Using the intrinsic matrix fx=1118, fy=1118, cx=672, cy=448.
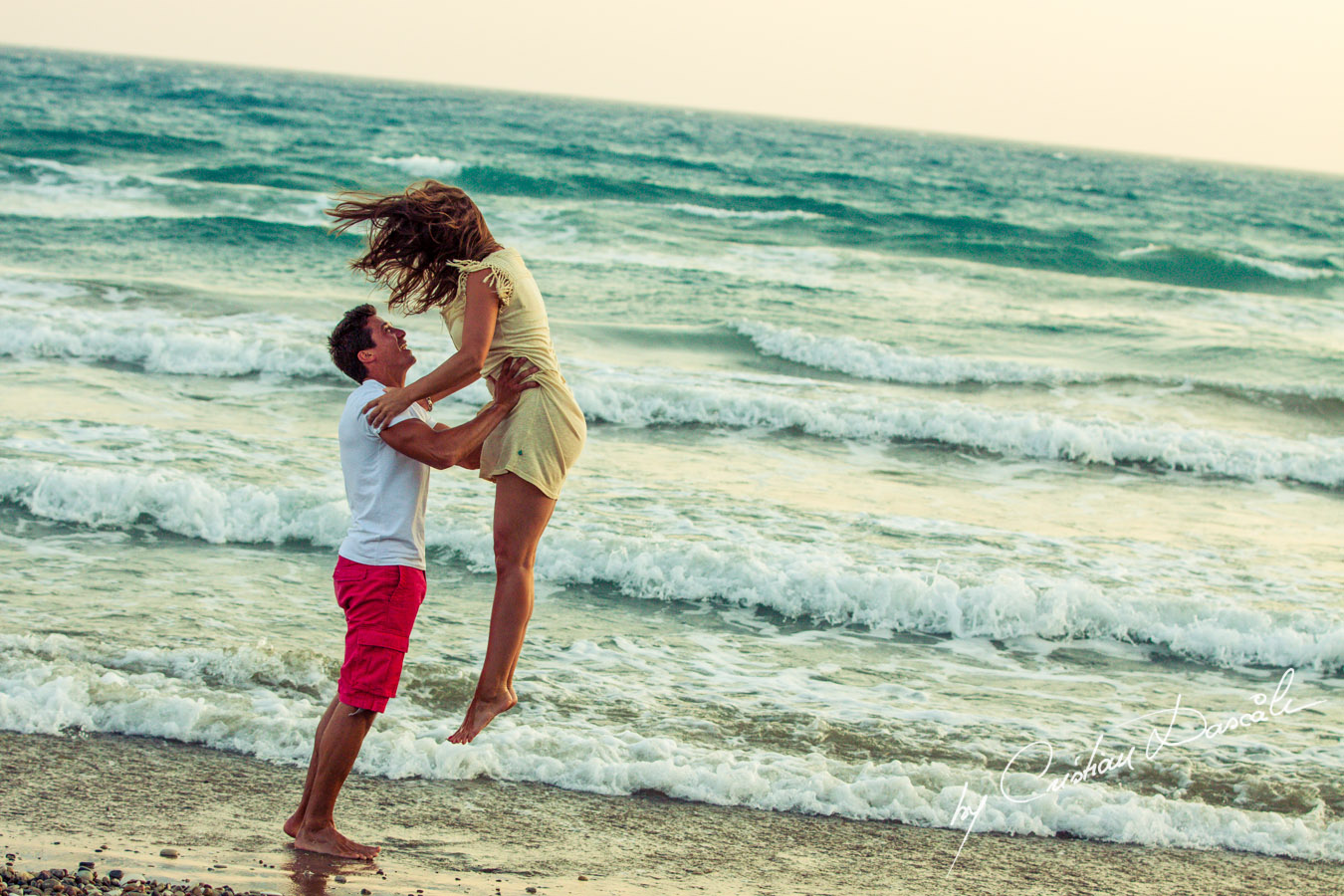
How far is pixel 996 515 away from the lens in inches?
361

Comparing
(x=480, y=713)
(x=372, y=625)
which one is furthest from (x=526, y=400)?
(x=480, y=713)

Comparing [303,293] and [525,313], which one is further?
[303,293]

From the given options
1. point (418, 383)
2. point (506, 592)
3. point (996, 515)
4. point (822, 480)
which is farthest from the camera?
point (822, 480)

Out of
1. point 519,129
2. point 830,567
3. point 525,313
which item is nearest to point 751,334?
point 830,567

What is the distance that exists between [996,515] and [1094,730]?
3.84 m

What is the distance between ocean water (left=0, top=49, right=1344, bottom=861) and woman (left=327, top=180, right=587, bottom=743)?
115cm

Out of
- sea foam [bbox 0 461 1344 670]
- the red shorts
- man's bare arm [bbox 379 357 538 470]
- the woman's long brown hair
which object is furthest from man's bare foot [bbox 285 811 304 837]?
sea foam [bbox 0 461 1344 670]

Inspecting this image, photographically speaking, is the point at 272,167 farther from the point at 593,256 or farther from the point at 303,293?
the point at 303,293

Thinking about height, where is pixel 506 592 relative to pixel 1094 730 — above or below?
above

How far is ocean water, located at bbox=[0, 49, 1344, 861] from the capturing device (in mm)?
4766

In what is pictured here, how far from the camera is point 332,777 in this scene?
3.51 metres

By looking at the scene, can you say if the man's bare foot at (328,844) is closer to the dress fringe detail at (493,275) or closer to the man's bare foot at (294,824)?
the man's bare foot at (294,824)

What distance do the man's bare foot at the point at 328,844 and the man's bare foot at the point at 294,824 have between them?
0.06ft

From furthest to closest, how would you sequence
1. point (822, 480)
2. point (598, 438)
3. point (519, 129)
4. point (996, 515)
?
point (519, 129) < point (598, 438) < point (822, 480) < point (996, 515)
